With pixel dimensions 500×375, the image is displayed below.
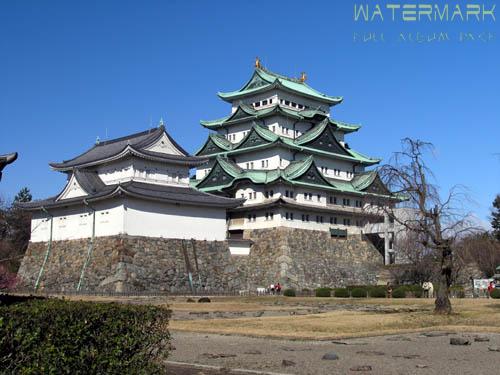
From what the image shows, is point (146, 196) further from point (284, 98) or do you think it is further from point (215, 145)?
point (284, 98)

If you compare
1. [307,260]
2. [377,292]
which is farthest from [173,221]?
[377,292]

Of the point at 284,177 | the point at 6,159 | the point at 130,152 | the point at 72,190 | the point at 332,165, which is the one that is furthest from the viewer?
the point at 332,165

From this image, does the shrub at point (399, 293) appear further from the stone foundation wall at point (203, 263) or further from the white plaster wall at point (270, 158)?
the white plaster wall at point (270, 158)

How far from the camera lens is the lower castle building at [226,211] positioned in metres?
51.2

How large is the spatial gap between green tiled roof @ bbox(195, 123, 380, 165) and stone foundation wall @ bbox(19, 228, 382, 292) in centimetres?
993

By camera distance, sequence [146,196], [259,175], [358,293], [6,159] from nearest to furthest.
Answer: [6,159], [358,293], [146,196], [259,175]

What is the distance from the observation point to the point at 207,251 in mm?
55562

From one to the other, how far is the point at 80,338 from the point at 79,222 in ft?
159

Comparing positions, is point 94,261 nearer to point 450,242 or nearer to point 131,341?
point 450,242

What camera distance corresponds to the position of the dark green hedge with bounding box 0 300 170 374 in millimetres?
7781

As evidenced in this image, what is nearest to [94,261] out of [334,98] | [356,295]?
[356,295]

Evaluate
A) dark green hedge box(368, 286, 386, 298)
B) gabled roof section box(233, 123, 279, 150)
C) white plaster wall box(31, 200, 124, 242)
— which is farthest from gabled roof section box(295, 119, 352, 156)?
white plaster wall box(31, 200, 124, 242)

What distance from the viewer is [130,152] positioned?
53.8 meters

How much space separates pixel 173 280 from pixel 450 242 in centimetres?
2990
